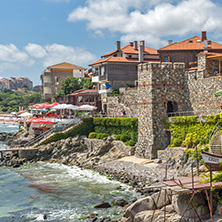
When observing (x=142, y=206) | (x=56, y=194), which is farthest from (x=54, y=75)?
(x=142, y=206)

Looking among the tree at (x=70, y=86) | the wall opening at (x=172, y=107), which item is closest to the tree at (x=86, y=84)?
the tree at (x=70, y=86)

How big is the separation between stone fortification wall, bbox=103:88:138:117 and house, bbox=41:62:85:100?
2975 centimetres

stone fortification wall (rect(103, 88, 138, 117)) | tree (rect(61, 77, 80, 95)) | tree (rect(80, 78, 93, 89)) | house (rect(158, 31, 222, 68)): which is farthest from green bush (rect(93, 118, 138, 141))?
tree (rect(61, 77, 80, 95))

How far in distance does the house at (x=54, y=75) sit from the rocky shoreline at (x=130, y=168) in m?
34.5

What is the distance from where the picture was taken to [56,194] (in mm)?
27500

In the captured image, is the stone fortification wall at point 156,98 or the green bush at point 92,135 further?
the green bush at point 92,135

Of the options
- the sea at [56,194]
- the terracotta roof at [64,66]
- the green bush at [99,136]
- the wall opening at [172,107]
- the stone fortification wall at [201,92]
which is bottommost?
the sea at [56,194]

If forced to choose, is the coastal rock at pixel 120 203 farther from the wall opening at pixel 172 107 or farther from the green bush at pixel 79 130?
the green bush at pixel 79 130

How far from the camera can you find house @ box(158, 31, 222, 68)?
4891 cm

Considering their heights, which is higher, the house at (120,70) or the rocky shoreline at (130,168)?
the house at (120,70)

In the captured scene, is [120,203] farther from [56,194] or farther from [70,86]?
[70,86]

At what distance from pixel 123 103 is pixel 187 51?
494 inches

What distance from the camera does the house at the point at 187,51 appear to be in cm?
4891

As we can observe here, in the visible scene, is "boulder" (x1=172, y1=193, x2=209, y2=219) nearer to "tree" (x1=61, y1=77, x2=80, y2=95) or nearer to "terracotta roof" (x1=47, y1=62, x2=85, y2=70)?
"tree" (x1=61, y1=77, x2=80, y2=95)
